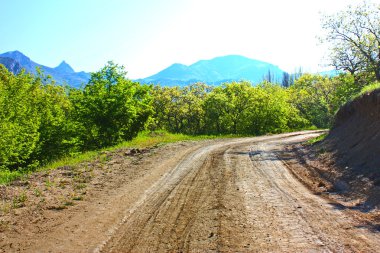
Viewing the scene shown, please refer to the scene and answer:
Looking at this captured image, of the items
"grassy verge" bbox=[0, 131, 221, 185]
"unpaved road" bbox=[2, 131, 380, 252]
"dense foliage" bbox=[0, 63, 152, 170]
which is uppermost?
"dense foliage" bbox=[0, 63, 152, 170]

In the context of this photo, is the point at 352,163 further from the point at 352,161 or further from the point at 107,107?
the point at 107,107

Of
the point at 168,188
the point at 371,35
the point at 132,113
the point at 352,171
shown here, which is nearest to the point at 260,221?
the point at 168,188

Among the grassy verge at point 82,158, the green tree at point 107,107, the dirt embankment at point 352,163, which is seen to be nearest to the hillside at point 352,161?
the dirt embankment at point 352,163

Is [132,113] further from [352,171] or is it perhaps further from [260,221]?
[260,221]

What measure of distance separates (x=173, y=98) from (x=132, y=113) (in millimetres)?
48537

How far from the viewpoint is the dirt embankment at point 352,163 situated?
326 inches

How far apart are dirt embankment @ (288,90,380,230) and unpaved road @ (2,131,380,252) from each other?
2.32 ft

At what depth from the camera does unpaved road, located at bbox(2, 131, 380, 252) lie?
5.68m

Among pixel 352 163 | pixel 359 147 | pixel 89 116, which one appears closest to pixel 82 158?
pixel 89 116

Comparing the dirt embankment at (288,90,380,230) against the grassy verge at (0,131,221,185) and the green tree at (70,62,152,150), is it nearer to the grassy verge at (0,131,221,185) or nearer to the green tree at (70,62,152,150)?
the grassy verge at (0,131,221,185)

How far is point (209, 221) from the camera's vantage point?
690 cm

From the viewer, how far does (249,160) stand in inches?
593

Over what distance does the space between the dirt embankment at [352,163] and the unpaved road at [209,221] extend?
0.71 m

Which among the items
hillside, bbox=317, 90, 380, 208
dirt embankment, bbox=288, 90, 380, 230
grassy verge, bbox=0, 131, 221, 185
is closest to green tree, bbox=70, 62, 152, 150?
grassy verge, bbox=0, 131, 221, 185
